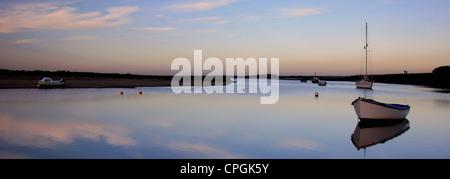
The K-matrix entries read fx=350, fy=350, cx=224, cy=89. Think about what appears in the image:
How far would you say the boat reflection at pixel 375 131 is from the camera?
1380 cm

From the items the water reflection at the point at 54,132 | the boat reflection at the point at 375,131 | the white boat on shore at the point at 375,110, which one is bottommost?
the boat reflection at the point at 375,131

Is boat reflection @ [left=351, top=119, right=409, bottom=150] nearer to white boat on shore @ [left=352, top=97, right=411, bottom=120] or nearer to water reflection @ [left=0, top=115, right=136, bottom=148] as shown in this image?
white boat on shore @ [left=352, top=97, right=411, bottom=120]

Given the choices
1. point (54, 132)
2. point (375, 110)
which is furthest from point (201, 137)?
point (375, 110)

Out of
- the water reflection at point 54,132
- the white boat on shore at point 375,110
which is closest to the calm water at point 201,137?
the water reflection at point 54,132

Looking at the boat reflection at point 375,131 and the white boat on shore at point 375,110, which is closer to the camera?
the boat reflection at point 375,131

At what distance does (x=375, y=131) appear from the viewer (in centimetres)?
1625

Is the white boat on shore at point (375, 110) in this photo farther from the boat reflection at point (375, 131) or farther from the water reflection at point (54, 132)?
the water reflection at point (54, 132)

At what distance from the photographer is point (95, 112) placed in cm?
2217

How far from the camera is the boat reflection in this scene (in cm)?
1380

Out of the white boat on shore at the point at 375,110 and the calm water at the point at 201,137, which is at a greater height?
the white boat on shore at the point at 375,110

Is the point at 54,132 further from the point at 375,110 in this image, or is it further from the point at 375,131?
the point at 375,110

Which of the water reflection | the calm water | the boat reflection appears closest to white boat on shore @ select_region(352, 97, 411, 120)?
the boat reflection

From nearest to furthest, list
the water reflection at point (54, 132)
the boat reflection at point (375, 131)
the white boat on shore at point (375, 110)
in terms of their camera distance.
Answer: the water reflection at point (54, 132) → the boat reflection at point (375, 131) → the white boat on shore at point (375, 110)
